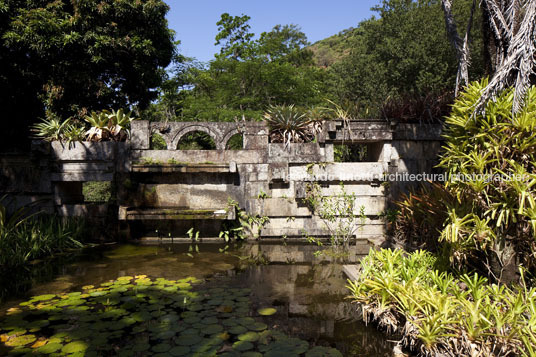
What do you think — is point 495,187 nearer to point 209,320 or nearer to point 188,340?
point 209,320

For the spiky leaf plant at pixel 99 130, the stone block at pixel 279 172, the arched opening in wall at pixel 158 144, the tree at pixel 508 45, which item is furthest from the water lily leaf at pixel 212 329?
the arched opening in wall at pixel 158 144

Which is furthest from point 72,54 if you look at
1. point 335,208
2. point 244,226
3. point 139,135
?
point 335,208

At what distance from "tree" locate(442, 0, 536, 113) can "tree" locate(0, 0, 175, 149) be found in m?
11.8

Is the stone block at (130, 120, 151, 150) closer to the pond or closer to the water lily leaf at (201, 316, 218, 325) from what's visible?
the pond

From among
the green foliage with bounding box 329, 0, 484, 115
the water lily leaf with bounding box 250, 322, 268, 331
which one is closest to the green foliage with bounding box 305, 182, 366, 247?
the water lily leaf with bounding box 250, 322, 268, 331

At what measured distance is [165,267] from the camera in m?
6.54

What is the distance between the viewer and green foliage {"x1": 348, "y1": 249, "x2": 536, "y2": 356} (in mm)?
3033

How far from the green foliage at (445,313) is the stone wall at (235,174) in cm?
420

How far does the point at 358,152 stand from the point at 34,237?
977 centimetres

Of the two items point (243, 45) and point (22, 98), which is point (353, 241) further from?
point (243, 45)

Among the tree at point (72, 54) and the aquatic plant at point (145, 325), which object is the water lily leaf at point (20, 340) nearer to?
the aquatic plant at point (145, 325)

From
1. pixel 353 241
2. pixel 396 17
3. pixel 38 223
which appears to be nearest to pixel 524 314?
pixel 353 241

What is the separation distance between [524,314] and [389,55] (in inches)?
841

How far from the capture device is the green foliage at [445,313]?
303 centimetres
